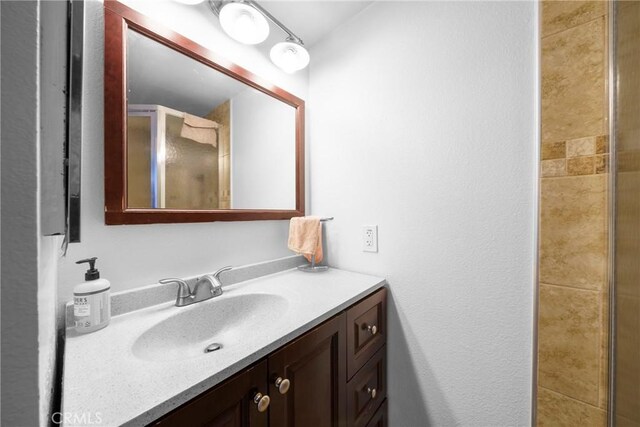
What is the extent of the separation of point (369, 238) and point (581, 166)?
2.36ft

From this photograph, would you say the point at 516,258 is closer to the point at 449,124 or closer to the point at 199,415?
the point at 449,124

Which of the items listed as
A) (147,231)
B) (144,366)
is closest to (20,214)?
(144,366)

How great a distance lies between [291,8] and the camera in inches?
44.3

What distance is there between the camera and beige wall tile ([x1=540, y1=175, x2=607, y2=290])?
0.64 metres

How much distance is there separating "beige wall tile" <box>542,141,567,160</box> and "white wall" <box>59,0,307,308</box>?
3.51ft

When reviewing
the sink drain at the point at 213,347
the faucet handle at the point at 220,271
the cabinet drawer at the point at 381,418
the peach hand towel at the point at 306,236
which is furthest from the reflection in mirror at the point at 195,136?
the cabinet drawer at the point at 381,418

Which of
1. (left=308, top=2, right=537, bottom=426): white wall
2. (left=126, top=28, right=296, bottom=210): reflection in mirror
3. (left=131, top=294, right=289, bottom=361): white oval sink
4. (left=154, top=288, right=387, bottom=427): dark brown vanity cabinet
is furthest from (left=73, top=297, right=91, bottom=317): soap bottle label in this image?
(left=308, top=2, right=537, bottom=426): white wall

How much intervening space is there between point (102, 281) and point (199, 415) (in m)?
0.46

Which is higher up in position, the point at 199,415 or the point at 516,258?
the point at 516,258

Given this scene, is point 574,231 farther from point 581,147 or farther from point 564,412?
point 564,412

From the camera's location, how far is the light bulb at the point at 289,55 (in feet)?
3.82

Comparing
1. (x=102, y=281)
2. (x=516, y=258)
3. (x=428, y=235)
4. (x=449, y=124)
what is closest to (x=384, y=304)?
(x=428, y=235)

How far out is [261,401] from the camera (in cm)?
55

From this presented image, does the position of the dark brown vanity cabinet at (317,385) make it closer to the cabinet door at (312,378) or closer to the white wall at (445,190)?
the cabinet door at (312,378)
